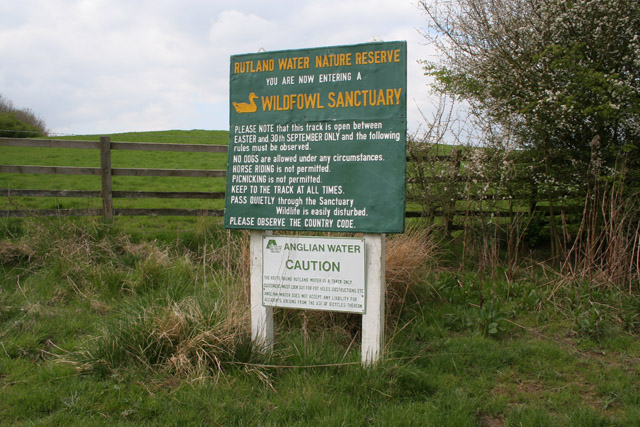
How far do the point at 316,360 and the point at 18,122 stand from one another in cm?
3493

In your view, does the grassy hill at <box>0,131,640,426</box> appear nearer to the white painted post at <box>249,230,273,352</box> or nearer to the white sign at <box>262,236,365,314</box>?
the white painted post at <box>249,230,273,352</box>

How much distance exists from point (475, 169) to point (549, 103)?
1366mm

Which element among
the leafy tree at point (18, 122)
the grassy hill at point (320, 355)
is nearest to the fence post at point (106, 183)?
the grassy hill at point (320, 355)

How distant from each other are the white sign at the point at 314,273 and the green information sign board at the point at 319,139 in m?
0.13

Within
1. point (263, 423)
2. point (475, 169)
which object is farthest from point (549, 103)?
point (263, 423)

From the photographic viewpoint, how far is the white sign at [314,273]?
12.6ft

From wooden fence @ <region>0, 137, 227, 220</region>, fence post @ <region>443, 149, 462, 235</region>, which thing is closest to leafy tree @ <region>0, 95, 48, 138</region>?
wooden fence @ <region>0, 137, 227, 220</region>

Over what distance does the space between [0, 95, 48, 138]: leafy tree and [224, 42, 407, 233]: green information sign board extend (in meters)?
23.7

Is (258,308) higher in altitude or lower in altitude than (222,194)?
lower

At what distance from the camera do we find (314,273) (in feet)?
13.0

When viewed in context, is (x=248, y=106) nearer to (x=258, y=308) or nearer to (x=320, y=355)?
(x=258, y=308)

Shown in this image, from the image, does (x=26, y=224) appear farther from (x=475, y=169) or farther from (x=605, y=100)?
(x=605, y=100)

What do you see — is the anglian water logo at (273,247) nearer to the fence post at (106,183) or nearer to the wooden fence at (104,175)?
the wooden fence at (104,175)

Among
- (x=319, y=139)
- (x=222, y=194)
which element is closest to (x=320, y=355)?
(x=319, y=139)
